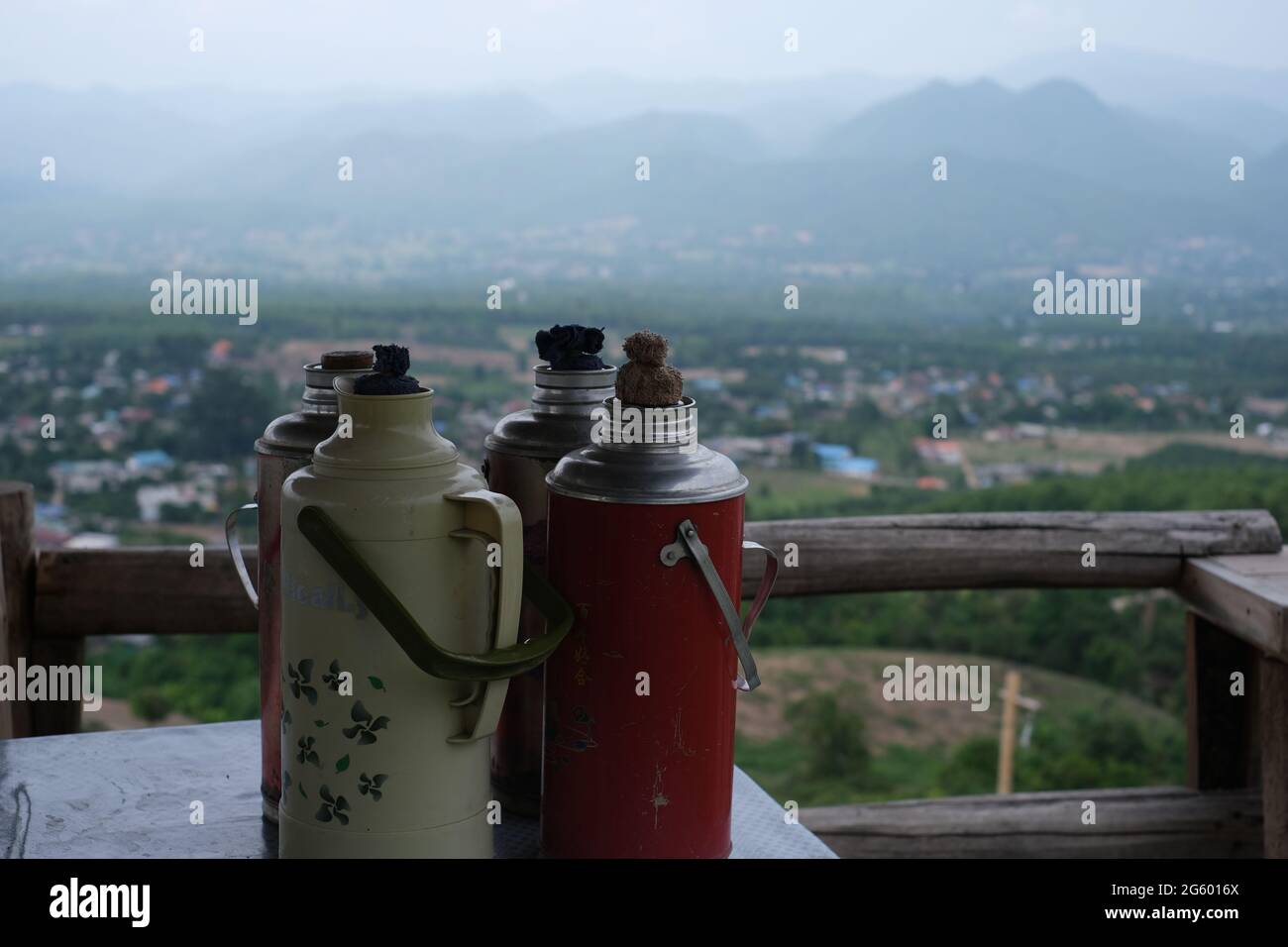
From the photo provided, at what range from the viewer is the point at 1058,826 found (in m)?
2.86

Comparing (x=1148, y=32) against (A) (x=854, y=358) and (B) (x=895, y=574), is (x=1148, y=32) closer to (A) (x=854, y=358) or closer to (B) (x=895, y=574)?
(A) (x=854, y=358)

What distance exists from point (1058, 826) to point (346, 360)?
2.24 meters

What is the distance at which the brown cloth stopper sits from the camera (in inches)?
46.8

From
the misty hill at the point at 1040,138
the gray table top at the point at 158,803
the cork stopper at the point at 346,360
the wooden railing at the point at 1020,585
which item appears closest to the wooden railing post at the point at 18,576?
the wooden railing at the point at 1020,585

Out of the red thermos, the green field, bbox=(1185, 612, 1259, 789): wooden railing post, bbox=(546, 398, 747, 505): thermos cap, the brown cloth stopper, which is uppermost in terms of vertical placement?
the brown cloth stopper

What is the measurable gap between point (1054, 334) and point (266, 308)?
7.49 meters

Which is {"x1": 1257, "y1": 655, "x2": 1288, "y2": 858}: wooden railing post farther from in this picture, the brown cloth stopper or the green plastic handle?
the green plastic handle

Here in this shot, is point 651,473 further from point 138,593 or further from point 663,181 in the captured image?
point 663,181

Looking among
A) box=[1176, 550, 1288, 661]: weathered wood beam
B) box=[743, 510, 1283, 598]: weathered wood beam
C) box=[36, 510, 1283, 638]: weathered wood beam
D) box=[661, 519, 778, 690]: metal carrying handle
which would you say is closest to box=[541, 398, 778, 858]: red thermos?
box=[661, 519, 778, 690]: metal carrying handle

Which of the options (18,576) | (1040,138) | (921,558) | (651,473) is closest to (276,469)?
(651,473)

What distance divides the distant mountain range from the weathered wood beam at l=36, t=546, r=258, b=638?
1073cm

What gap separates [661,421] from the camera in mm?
1181

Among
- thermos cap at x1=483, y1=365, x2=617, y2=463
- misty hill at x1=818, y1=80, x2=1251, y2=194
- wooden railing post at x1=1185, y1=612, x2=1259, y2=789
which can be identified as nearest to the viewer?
thermos cap at x1=483, y1=365, x2=617, y2=463

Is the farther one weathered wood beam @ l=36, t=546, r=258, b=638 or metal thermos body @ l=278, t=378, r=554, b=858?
weathered wood beam @ l=36, t=546, r=258, b=638
